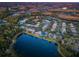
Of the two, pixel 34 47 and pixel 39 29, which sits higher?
pixel 39 29

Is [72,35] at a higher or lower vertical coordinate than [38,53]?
higher

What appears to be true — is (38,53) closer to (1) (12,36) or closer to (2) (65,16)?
(1) (12,36)

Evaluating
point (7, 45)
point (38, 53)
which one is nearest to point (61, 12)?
point (38, 53)

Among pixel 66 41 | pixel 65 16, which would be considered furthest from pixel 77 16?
pixel 66 41

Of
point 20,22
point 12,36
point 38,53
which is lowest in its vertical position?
point 38,53
